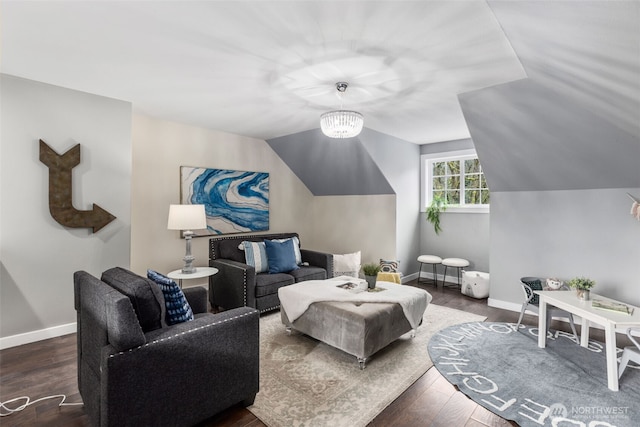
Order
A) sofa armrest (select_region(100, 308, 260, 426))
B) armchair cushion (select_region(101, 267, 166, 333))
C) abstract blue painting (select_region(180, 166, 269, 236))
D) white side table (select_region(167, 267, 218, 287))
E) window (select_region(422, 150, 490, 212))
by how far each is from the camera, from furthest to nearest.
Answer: window (select_region(422, 150, 490, 212)) → abstract blue painting (select_region(180, 166, 269, 236)) → white side table (select_region(167, 267, 218, 287)) → armchair cushion (select_region(101, 267, 166, 333)) → sofa armrest (select_region(100, 308, 260, 426))

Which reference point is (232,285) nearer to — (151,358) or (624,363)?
(151,358)

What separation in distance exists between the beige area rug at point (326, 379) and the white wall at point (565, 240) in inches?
63.2

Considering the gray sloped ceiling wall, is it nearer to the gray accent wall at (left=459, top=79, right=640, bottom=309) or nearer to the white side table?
the gray accent wall at (left=459, top=79, right=640, bottom=309)

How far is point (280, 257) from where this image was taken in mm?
4008

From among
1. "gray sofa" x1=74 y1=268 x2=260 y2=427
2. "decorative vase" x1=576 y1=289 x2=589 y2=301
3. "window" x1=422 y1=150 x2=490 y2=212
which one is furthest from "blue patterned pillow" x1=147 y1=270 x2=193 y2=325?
"window" x1=422 y1=150 x2=490 y2=212

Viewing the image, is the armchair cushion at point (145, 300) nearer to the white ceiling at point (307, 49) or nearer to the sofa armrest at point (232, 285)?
the white ceiling at point (307, 49)

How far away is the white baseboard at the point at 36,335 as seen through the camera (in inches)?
110

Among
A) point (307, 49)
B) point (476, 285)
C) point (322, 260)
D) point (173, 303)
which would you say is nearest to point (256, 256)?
point (322, 260)

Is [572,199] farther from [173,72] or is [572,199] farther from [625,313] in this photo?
[173,72]

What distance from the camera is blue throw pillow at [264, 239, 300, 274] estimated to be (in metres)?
3.98

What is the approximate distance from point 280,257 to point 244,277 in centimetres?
66

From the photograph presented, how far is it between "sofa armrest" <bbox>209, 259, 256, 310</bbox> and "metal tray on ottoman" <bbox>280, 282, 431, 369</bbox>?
80 centimetres

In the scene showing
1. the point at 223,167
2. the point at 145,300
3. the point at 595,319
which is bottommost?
the point at 595,319

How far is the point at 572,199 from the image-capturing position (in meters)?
Result: 3.53
